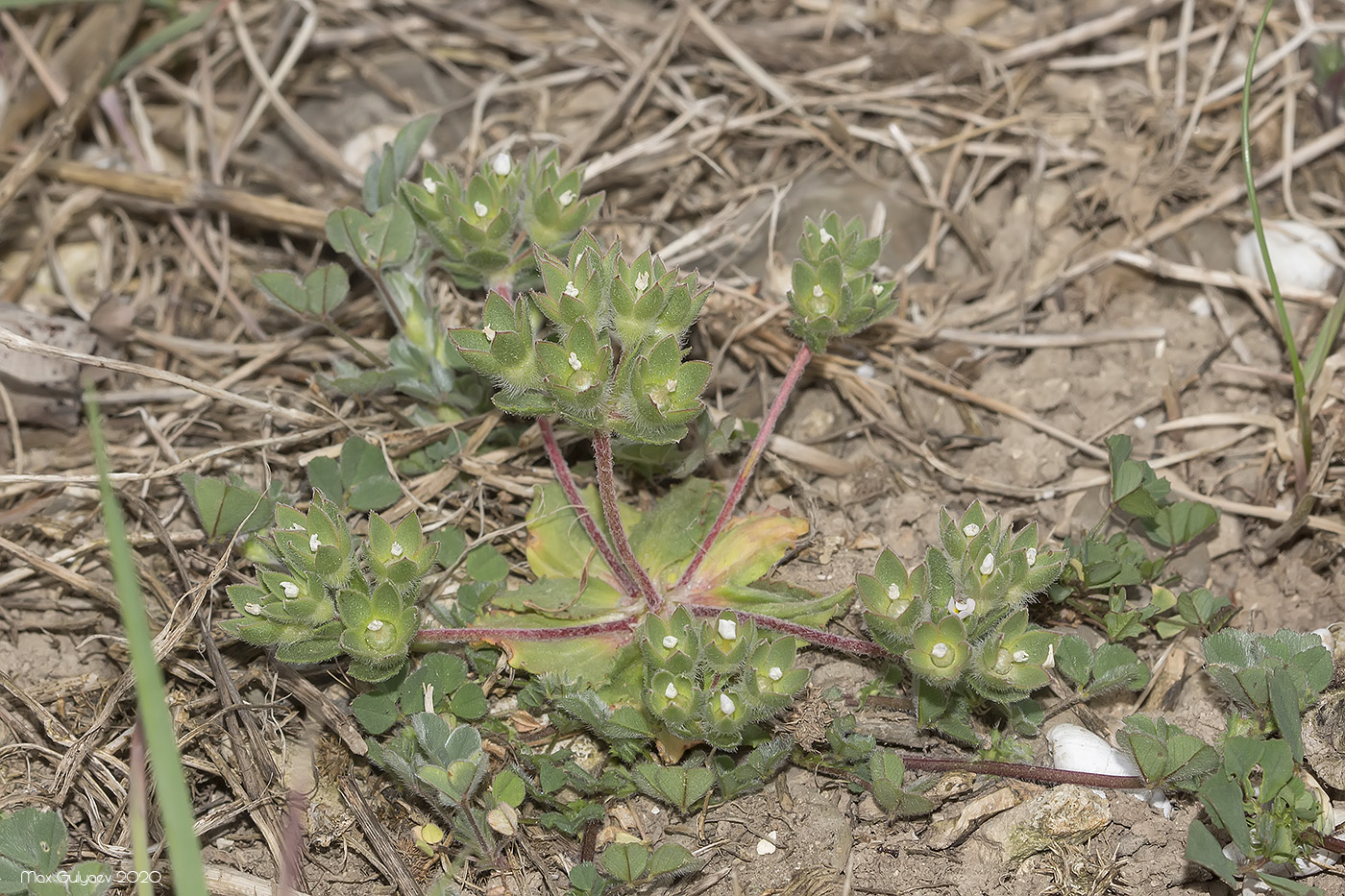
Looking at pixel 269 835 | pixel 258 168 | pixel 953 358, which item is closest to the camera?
pixel 269 835

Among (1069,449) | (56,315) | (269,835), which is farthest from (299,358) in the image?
(1069,449)

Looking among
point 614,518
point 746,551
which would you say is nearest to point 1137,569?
point 746,551

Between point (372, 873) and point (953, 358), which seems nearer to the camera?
point (372, 873)

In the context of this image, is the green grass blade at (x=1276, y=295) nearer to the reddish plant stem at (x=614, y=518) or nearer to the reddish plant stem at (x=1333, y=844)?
the reddish plant stem at (x=1333, y=844)

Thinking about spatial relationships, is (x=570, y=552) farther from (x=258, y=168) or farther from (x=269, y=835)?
(x=258, y=168)

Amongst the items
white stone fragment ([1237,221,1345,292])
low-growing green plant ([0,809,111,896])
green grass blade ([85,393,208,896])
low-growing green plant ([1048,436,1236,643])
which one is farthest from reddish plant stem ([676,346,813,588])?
white stone fragment ([1237,221,1345,292])

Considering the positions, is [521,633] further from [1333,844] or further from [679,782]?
[1333,844]

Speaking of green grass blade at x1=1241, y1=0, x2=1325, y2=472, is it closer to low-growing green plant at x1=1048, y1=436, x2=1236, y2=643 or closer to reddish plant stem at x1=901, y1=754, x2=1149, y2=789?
low-growing green plant at x1=1048, y1=436, x2=1236, y2=643
